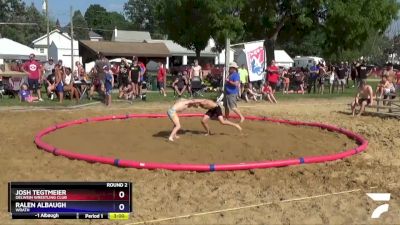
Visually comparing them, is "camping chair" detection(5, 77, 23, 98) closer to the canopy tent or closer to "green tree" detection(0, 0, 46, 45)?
the canopy tent

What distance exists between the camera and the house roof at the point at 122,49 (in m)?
48.0

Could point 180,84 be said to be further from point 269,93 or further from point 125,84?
point 269,93

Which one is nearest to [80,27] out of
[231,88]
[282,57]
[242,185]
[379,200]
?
[282,57]

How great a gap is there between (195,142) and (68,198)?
547 cm

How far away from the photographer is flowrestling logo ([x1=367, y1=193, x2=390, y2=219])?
20.1 feet

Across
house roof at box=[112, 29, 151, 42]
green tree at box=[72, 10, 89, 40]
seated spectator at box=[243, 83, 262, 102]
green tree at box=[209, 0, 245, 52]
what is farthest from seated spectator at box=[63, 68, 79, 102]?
green tree at box=[72, 10, 89, 40]

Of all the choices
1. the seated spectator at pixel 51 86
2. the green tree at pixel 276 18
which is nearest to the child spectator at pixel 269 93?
the seated spectator at pixel 51 86

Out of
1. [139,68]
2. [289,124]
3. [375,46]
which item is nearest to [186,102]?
[289,124]

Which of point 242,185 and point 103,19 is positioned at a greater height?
point 103,19

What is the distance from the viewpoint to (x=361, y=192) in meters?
7.05

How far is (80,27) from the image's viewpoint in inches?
4385

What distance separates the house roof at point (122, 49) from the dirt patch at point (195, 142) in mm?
35965

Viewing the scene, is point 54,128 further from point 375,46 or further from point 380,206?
point 375,46

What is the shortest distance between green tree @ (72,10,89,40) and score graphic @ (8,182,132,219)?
334 ft
